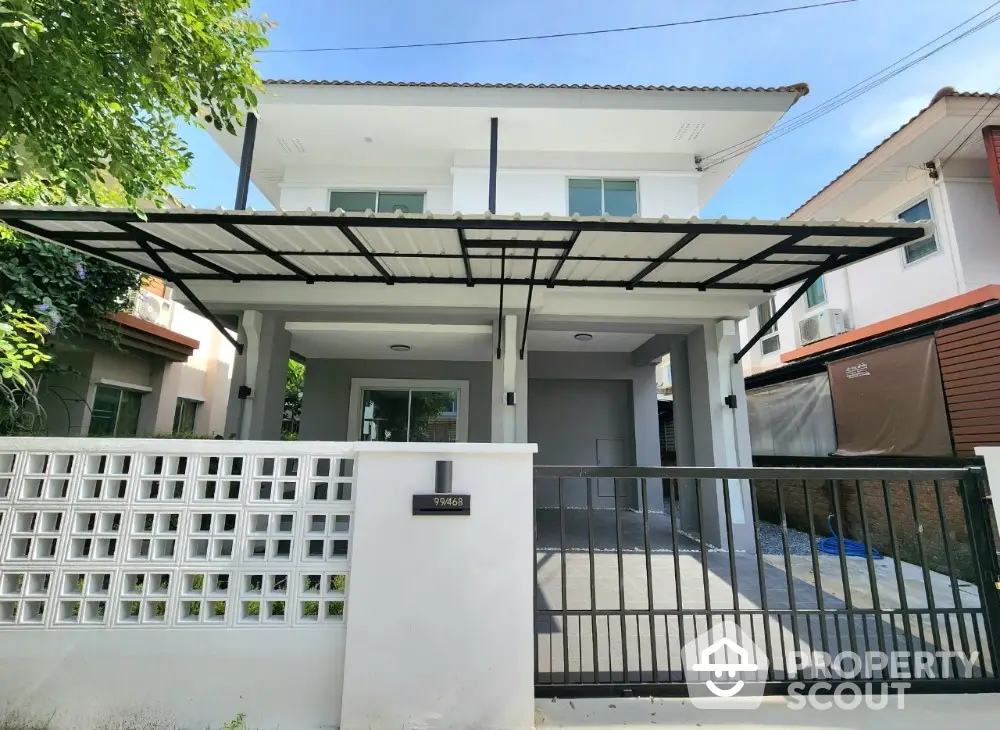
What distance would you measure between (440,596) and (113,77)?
3.24 metres

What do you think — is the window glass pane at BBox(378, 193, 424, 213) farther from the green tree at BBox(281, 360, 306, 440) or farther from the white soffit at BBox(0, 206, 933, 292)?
the green tree at BBox(281, 360, 306, 440)

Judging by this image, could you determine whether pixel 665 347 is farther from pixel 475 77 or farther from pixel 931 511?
pixel 475 77

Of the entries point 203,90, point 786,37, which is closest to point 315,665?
point 203,90

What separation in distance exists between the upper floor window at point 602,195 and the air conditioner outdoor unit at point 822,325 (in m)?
5.85

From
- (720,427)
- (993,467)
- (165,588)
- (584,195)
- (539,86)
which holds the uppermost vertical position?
(539,86)

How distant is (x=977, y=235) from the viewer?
7414mm

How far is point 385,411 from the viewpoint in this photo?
8.86 metres

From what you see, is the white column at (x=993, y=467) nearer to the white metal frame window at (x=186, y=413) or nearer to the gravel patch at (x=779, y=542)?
the gravel patch at (x=779, y=542)

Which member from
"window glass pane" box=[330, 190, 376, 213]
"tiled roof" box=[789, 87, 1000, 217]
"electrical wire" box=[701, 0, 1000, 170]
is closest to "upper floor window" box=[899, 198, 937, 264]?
"tiled roof" box=[789, 87, 1000, 217]

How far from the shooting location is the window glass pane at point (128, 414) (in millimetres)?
7352

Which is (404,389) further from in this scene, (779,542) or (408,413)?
(779,542)

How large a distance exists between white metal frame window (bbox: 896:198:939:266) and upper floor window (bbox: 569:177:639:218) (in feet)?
16.3

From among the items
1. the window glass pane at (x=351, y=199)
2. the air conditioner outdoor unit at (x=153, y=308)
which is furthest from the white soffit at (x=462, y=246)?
the air conditioner outdoor unit at (x=153, y=308)

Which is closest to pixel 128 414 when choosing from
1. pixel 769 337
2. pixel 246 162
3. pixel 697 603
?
pixel 246 162
